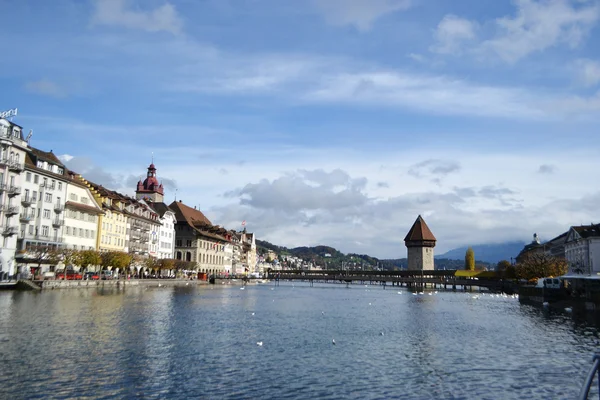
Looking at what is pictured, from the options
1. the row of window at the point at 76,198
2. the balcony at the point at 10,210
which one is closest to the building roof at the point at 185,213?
the row of window at the point at 76,198

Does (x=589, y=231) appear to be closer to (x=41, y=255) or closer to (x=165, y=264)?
(x=165, y=264)

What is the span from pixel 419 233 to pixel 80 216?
10006 centimetres

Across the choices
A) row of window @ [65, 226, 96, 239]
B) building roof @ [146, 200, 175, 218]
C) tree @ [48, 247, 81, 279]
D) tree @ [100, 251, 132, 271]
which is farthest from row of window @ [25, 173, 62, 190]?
building roof @ [146, 200, 175, 218]

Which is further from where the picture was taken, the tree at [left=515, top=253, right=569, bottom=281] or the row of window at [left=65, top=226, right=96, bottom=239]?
the tree at [left=515, top=253, right=569, bottom=281]

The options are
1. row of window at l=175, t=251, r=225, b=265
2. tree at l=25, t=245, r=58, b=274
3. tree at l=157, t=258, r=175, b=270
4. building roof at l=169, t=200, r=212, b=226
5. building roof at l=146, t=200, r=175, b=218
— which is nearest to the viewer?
tree at l=25, t=245, r=58, b=274

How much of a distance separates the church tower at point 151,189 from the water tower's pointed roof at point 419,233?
68.1 meters

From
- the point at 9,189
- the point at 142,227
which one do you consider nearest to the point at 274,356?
the point at 9,189

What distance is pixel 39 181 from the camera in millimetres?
70625

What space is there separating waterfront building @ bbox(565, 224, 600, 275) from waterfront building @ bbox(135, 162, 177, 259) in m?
81.7

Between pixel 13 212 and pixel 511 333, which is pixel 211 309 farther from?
pixel 13 212

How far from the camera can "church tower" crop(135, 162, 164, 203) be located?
136375 millimetres

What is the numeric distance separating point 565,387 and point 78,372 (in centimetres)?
1723

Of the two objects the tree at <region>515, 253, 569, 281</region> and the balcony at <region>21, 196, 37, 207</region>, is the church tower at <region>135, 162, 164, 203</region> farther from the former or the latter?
the tree at <region>515, 253, 569, 281</region>

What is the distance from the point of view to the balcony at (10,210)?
208 feet
